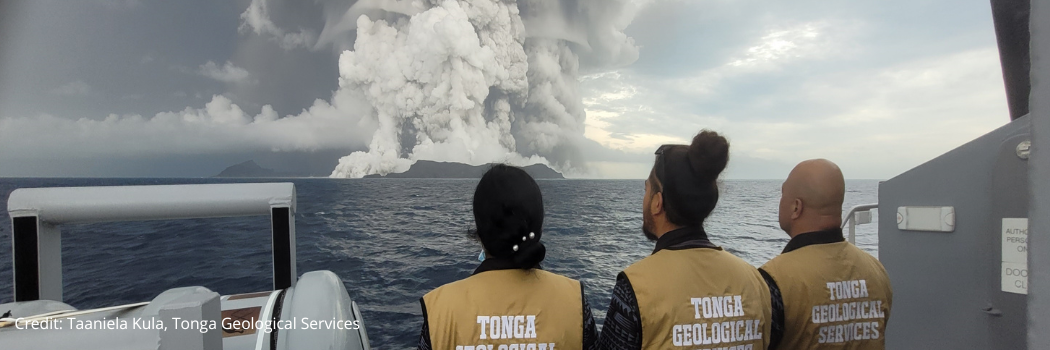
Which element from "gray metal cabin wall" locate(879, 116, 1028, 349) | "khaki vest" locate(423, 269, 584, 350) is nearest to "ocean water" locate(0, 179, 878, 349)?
"khaki vest" locate(423, 269, 584, 350)

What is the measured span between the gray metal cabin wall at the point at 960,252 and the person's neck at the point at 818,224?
37.3 inches

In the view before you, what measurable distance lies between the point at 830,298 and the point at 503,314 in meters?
1.21

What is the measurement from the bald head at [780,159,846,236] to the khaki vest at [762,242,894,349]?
9 cm

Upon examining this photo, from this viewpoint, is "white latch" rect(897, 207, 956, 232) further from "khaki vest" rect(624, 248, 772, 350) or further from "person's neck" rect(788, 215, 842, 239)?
"khaki vest" rect(624, 248, 772, 350)

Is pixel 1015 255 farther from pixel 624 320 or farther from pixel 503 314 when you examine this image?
pixel 503 314

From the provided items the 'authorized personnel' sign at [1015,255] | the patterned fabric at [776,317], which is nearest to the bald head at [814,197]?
the patterned fabric at [776,317]

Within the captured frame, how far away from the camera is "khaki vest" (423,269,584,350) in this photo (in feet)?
4.32

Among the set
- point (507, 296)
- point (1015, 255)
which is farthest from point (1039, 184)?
point (1015, 255)

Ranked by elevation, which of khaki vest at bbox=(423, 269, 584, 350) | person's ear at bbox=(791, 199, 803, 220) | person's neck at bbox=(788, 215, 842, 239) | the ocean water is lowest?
the ocean water

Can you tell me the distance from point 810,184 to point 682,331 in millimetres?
839

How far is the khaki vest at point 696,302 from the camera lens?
1.41 meters

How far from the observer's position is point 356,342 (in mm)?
1981

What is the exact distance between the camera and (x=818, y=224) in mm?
1792

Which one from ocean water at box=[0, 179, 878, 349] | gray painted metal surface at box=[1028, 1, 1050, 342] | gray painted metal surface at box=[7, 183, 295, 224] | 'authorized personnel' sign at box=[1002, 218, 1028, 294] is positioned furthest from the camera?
ocean water at box=[0, 179, 878, 349]
